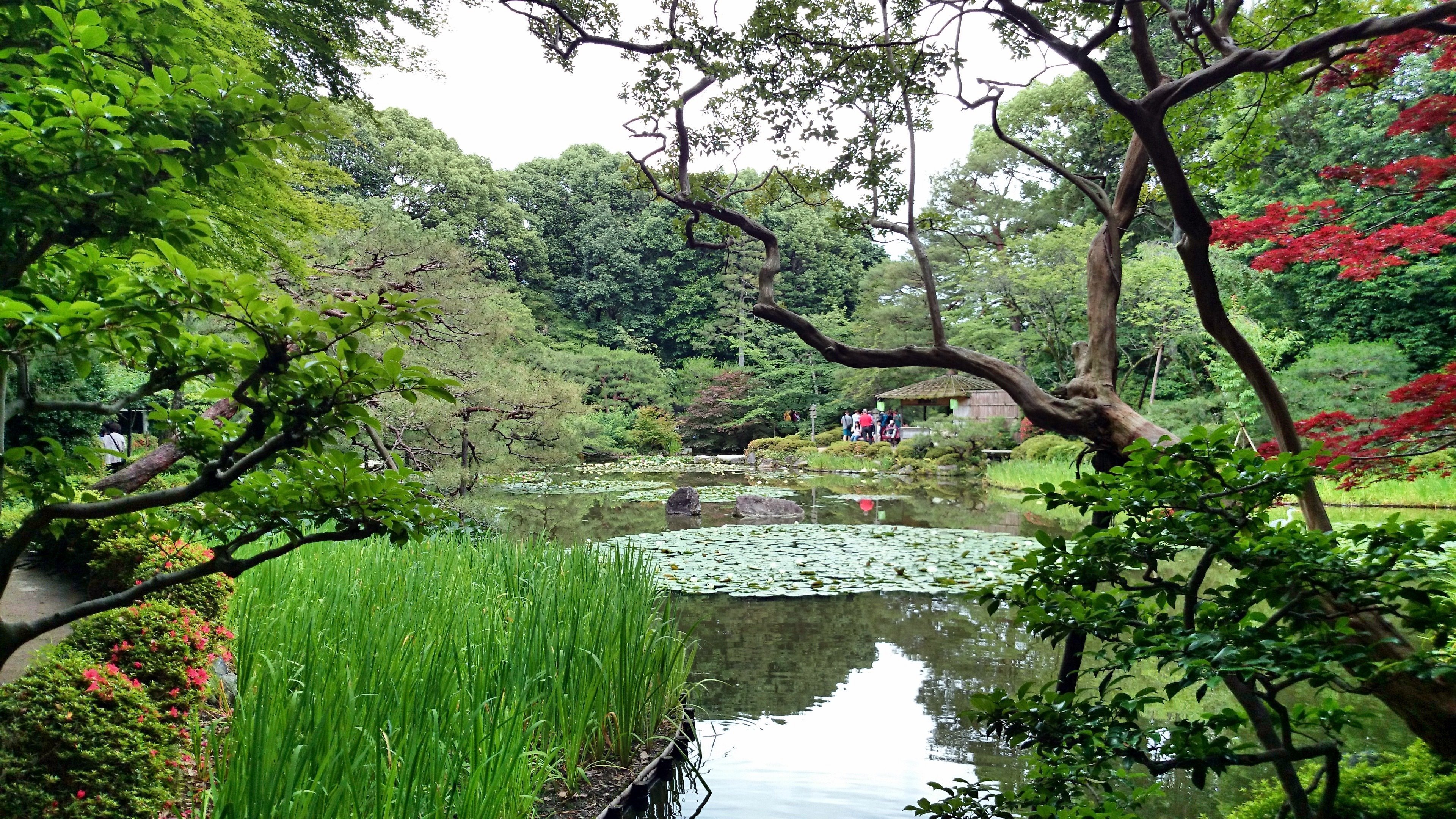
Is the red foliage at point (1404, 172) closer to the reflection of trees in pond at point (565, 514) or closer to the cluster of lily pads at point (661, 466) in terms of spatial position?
the reflection of trees in pond at point (565, 514)

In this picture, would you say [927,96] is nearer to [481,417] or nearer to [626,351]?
[481,417]

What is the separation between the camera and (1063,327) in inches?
603

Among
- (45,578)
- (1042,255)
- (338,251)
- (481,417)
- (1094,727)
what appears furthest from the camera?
(1042,255)

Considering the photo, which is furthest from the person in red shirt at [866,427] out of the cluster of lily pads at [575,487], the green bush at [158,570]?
the green bush at [158,570]

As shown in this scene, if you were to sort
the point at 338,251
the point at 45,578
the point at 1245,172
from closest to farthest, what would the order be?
the point at 1245,172
the point at 45,578
the point at 338,251

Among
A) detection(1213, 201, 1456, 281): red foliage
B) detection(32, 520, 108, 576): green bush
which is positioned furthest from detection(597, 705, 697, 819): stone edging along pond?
detection(1213, 201, 1456, 281): red foliage

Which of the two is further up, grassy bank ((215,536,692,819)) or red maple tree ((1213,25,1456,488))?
red maple tree ((1213,25,1456,488))

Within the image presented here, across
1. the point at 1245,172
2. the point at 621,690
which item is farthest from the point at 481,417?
the point at 1245,172

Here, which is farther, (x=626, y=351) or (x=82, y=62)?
(x=626, y=351)

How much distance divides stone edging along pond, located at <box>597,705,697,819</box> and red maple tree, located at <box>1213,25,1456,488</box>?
283cm

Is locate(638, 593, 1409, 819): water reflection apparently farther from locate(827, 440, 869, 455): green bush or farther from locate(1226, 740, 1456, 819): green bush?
locate(827, 440, 869, 455): green bush

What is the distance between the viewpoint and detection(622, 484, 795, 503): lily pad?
1238 centimetres

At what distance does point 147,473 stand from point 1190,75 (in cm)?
568

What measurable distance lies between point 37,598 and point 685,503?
7.16m
